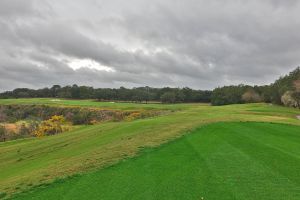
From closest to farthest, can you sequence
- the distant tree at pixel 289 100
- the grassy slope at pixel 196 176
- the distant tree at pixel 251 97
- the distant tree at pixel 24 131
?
the grassy slope at pixel 196 176
the distant tree at pixel 24 131
the distant tree at pixel 289 100
the distant tree at pixel 251 97

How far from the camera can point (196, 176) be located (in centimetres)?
1612

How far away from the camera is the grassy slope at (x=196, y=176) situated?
45.4 feet

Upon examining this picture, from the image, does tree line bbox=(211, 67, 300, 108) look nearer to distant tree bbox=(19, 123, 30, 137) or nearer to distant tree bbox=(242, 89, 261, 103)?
distant tree bbox=(242, 89, 261, 103)

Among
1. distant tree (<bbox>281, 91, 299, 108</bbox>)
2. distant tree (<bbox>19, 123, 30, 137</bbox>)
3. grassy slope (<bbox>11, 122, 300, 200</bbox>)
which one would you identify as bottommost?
distant tree (<bbox>19, 123, 30, 137</bbox>)

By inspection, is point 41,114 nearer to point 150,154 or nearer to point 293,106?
point 293,106

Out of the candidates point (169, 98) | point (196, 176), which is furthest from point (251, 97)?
point (196, 176)

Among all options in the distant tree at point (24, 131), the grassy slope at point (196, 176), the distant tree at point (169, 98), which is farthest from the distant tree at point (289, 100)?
the distant tree at point (169, 98)

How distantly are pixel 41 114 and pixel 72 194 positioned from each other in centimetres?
11838

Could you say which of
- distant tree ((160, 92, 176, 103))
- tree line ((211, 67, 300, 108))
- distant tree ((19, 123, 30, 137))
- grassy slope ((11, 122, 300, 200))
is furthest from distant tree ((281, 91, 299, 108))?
distant tree ((160, 92, 176, 103))

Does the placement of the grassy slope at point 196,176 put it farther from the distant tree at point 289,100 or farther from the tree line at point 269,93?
the tree line at point 269,93

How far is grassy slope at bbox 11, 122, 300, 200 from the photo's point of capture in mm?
13823

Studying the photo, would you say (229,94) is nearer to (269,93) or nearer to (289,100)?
(269,93)

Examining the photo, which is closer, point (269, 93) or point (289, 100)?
point (289, 100)

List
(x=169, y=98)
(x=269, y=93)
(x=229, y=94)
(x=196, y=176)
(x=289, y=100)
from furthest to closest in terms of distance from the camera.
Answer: (x=169, y=98), (x=229, y=94), (x=269, y=93), (x=289, y=100), (x=196, y=176)
